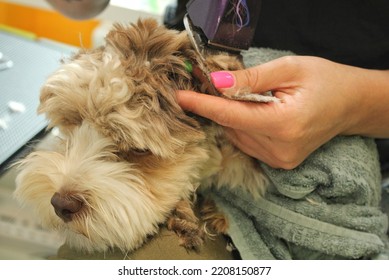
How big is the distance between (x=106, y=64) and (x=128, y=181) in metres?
0.27

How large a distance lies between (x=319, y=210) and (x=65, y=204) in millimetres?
611

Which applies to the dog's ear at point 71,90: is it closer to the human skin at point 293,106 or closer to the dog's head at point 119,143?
the dog's head at point 119,143

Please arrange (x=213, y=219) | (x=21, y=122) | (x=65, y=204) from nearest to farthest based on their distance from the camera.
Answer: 1. (x=65, y=204)
2. (x=213, y=219)
3. (x=21, y=122)

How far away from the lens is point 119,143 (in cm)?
90

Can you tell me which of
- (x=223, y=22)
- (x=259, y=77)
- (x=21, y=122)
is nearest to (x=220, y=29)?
(x=223, y=22)

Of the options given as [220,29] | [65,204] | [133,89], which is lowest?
[65,204]

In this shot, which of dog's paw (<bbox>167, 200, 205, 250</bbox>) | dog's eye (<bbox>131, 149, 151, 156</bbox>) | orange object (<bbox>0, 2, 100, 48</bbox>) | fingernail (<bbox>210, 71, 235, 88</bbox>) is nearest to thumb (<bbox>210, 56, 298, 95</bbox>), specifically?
fingernail (<bbox>210, 71, 235, 88</bbox>)

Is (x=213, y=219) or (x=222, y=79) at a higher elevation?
(x=222, y=79)

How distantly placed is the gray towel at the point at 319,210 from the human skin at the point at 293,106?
43mm

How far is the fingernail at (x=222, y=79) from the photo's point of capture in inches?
33.8

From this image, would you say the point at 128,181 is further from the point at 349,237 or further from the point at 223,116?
the point at 349,237

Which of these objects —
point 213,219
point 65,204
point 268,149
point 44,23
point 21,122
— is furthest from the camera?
point 44,23

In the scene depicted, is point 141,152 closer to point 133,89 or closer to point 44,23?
point 133,89

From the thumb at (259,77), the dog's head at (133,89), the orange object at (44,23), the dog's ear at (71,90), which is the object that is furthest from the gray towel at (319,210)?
the orange object at (44,23)
